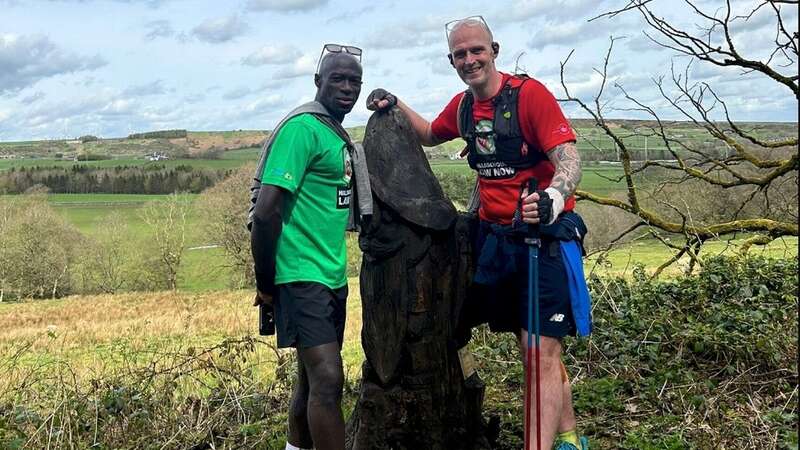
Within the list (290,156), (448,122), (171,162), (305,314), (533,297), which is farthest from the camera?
(171,162)

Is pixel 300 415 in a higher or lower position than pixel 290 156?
lower

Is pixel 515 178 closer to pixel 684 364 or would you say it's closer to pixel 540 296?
pixel 540 296

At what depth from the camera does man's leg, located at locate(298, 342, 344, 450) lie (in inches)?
135

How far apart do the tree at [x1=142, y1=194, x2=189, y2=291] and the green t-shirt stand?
35.4 meters

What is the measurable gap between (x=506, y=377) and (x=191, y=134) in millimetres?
89781

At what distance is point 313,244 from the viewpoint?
11.4 ft

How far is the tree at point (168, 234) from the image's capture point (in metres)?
37.2

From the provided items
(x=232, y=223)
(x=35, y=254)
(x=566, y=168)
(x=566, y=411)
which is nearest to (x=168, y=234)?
(x=232, y=223)

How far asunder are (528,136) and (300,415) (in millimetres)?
2017

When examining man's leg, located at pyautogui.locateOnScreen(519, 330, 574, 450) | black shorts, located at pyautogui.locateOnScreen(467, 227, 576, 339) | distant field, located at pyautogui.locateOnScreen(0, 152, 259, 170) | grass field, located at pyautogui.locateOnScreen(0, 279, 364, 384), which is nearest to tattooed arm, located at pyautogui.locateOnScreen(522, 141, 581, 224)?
black shorts, located at pyautogui.locateOnScreen(467, 227, 576, 339)

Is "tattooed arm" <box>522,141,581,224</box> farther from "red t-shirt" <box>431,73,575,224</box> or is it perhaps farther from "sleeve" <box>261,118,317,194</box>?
"sleeve" <box>261,118,317,194</box>

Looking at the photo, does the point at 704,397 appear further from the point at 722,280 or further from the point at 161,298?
the point at 161,298

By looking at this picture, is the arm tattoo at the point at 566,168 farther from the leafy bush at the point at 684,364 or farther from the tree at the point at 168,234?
the tree at the point at 168,234

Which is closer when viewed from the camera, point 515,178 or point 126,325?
point 515,178
